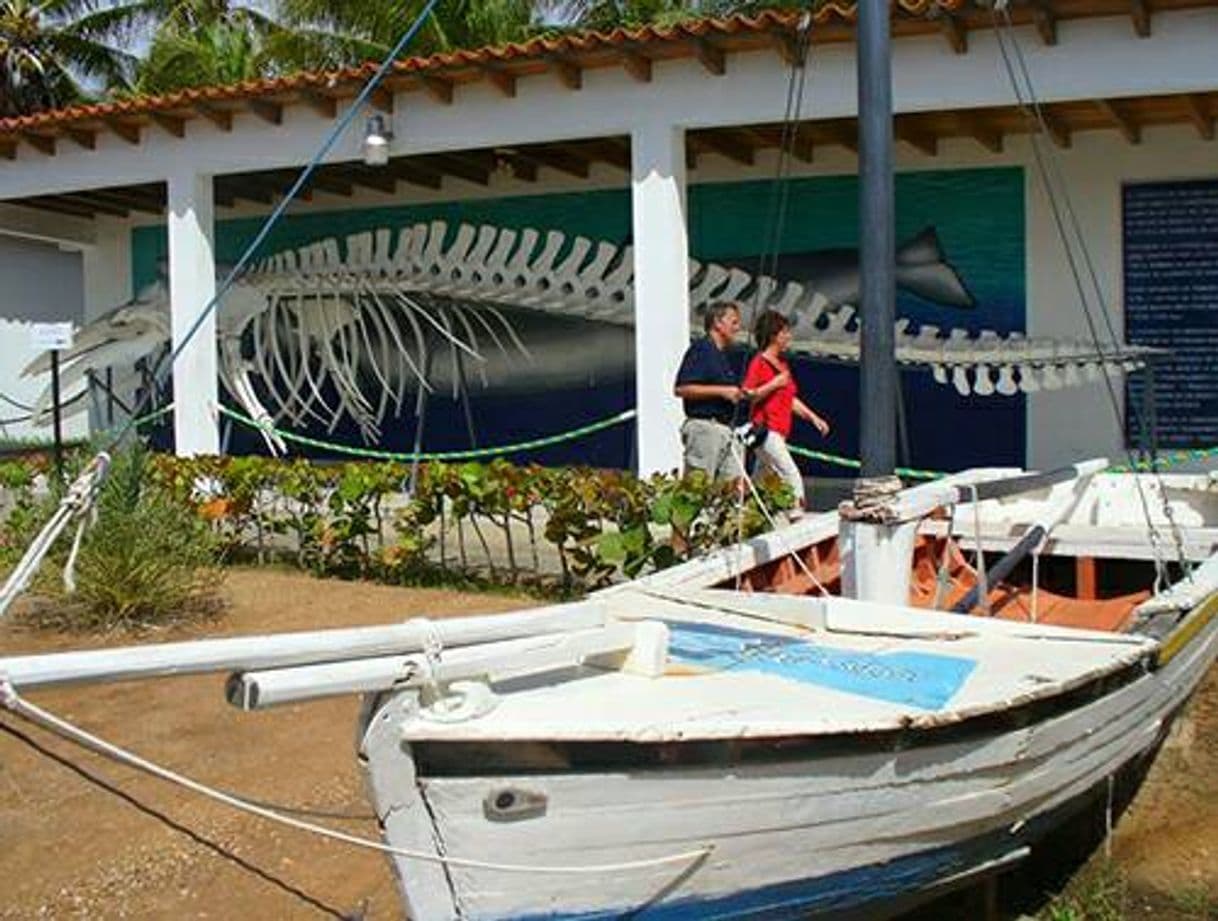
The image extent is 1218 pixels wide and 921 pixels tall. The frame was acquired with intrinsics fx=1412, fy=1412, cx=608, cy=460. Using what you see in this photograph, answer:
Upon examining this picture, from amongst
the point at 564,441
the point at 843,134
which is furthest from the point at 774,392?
the point at 564,441

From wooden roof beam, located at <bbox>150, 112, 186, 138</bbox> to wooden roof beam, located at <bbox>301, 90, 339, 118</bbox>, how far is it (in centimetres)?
136

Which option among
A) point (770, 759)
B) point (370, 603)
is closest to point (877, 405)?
point (770, 759)

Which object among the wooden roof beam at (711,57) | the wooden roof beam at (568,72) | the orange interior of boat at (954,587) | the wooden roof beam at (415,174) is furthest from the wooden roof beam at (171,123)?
the orange interior of boat at (954,587)

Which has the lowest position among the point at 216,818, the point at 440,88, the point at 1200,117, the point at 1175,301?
the point at 216,818

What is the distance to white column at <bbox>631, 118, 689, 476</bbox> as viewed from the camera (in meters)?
9.98

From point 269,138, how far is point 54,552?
14.5ft

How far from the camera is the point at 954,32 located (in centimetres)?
877

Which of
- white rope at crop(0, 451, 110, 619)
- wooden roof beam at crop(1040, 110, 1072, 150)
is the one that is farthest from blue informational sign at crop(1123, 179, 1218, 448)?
white rope at crop(0, 451, 110, 619)

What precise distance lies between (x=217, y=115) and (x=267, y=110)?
505 mm

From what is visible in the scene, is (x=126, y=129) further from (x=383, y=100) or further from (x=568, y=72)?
(x=568, y=72)

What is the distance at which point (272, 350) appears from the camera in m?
14.0

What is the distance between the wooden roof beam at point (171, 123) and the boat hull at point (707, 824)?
9492 millimetres

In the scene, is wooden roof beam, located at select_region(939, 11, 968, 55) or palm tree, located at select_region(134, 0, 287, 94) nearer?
wooden roof beam, located at select_region(939, 11, 968, 55)

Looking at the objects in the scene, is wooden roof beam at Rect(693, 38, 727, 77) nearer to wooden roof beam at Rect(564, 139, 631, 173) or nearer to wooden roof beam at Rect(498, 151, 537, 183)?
wooden roof beam at Rect(564, 139, 631, 173)
